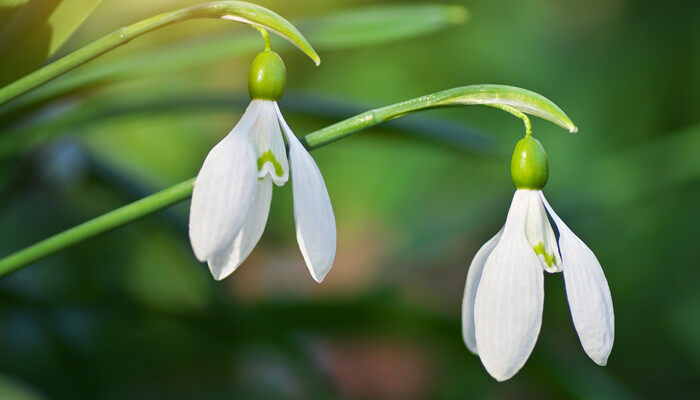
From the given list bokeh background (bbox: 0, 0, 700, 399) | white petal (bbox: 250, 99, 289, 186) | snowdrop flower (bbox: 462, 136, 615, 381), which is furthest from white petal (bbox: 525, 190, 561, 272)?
bokeh background (bbox: 0, 0, 700, 399)

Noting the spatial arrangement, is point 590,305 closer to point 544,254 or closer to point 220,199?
point 544,254

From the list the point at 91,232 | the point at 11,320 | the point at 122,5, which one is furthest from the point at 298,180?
the point at 122,5

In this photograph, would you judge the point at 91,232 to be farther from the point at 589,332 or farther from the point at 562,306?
the point at 562,306

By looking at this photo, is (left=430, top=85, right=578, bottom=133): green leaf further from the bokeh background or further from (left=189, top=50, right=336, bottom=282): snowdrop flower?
the bokeh background

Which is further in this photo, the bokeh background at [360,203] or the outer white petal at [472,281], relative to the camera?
the bokeh background at [360,203]

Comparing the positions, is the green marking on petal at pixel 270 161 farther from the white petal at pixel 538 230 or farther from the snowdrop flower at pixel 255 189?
the white petal at pixel 538 230

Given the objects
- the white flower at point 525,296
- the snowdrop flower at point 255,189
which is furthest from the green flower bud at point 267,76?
the white flower at point 525,296
